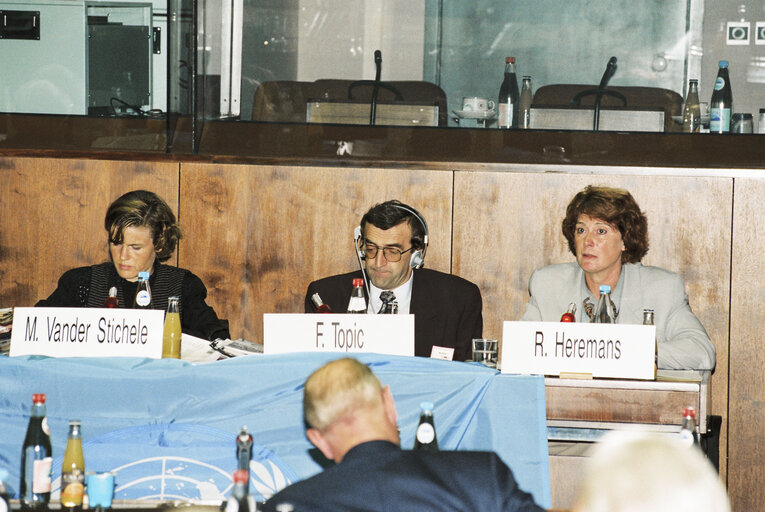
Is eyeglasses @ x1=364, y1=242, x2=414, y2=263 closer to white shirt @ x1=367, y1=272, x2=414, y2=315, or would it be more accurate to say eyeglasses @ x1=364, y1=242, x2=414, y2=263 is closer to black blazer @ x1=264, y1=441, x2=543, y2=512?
white shirt @ x1=367, y1=272, x2=414, y2=315

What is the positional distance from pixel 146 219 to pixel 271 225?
0.60 meters

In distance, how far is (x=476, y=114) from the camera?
413 cm

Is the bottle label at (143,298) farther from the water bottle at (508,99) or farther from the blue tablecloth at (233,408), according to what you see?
the water bottle at (508,99)

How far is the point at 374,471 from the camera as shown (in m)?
1.59

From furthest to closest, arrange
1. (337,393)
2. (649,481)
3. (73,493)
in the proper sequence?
(73,493)
(337,393)
(649,481)

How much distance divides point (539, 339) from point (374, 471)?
110 centimetres

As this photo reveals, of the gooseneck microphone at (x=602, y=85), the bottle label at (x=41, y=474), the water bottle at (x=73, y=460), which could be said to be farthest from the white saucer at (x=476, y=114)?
the bottle label at (x=41, y=474)

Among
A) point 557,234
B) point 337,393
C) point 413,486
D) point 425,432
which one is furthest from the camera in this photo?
point 557,234

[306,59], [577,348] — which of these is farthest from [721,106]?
[577,348]

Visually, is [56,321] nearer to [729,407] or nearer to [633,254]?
[633,254]

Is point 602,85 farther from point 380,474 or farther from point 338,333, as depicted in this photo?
point 380,474

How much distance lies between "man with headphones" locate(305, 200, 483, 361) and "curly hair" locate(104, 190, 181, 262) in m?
0.61

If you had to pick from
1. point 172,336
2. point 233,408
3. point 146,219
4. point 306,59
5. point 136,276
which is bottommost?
point 233,408

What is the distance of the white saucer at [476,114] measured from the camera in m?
4.11
